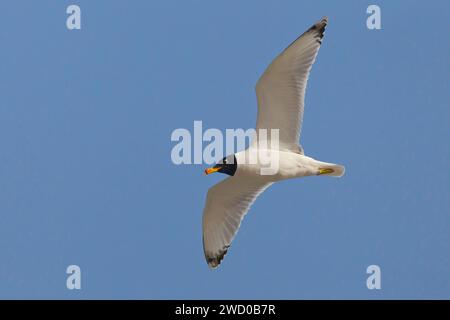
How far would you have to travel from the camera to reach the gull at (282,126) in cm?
1212

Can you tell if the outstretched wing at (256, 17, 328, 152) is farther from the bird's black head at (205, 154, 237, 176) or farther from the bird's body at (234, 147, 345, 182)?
the bird's black head at (205, 154, 237, 176)

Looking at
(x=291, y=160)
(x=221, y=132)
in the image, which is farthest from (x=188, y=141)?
(x=291, y=160)

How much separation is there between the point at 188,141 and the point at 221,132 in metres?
0.40

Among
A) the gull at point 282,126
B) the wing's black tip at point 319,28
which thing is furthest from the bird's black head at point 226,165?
the wing's black tip at point 319,28

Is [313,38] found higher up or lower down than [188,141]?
higher up

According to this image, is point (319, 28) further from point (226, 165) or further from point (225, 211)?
point (225, 211)

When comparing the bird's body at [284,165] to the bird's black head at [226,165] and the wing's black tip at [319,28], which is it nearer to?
the bird's black head at [226,165]

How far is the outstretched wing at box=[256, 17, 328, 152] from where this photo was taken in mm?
12078

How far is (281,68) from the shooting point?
12086 millimetres

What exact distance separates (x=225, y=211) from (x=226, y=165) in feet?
2.69

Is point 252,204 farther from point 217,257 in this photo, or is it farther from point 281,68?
point 281,68

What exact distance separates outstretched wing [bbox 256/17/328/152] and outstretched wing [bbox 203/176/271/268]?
2.48 feet

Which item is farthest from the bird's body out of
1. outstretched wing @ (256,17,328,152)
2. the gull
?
outstretched wing @ (256,17,328,152)

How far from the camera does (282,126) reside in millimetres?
12422
